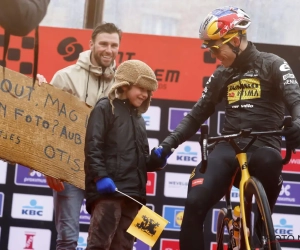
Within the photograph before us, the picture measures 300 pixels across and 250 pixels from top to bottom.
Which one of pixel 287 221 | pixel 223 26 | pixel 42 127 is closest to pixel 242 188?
pixel 223 26

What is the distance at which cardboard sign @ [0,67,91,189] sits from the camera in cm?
521

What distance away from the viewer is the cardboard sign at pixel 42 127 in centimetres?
521

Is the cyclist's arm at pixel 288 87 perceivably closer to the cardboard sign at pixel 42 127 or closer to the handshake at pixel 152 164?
the handshake at pixel 152 164

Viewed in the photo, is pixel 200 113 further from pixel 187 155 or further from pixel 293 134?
pixel 187 155

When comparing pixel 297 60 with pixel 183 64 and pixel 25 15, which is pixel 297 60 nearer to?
pixel 183 64

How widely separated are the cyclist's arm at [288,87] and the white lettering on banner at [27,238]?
9.70ft

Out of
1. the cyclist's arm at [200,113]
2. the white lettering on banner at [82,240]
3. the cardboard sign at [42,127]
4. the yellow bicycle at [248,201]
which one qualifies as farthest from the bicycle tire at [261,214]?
the white lettering on banner at [82,240]

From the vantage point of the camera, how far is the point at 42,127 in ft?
17.8

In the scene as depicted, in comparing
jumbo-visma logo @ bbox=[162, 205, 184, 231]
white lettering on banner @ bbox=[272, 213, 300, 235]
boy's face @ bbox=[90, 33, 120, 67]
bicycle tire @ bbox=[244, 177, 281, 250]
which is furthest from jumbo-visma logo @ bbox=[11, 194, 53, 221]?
bicycle tire @ bbox=[244, 177, 281, 250]

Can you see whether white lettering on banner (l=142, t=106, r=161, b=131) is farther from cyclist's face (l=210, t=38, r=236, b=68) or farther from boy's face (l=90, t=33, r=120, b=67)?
cyclist's face (l=210, t=38, r=236, b=68)

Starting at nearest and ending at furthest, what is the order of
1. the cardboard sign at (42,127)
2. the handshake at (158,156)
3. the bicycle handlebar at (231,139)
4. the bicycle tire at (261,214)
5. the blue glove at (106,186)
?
the bicycle tire at (261,214)
the bicycle handlebar at (231,139)
the blue glove at (106,186)
the handshake at (158,156)
the cardboard sign at (42,127)

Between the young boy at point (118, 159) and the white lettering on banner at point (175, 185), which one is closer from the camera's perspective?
the young boy at point (118, 159)

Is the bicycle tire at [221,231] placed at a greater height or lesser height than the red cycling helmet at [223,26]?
lesser

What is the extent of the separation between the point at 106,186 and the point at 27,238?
248 cm
